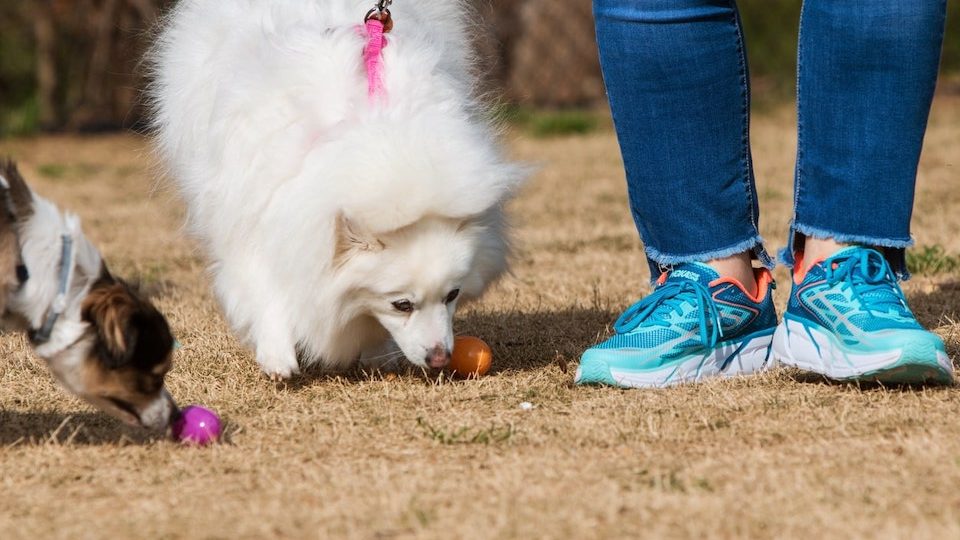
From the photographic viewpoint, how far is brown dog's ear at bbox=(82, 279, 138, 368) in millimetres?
2877

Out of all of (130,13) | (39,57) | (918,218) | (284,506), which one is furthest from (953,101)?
(284,506)

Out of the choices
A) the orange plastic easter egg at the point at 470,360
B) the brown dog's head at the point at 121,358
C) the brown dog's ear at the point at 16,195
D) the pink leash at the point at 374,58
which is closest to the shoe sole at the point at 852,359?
the orange plastic easter egg at the point at 470,360

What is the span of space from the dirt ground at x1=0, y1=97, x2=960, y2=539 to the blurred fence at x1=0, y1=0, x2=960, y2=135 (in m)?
7.09

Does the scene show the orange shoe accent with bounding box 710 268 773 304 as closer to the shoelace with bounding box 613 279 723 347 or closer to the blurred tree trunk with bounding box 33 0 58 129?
the shoelace with bounding box 613 279 723 347

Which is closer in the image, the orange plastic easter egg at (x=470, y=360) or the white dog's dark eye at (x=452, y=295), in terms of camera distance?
the white dog's dark eye at (x=452, y=295)

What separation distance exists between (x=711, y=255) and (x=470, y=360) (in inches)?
30.4

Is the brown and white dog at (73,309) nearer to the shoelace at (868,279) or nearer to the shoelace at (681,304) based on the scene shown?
the shoelace at (681,304)

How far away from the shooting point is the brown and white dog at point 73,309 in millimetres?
2836

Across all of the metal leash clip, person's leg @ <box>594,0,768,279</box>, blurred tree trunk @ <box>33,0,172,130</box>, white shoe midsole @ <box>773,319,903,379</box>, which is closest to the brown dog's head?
the metal leash clip

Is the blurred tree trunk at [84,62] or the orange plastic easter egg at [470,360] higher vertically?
the orange plastic easter egg at [470,360]

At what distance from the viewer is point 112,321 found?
9.43ft

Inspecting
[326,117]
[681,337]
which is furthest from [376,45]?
[681,337]

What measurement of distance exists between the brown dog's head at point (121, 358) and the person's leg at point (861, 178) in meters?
1.71

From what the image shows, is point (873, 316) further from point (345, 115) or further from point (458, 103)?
point (345, 115)
